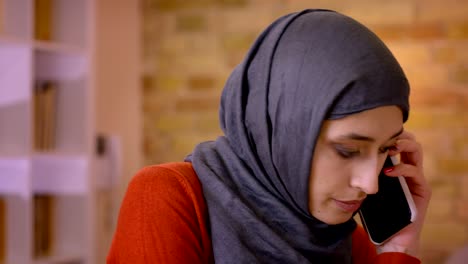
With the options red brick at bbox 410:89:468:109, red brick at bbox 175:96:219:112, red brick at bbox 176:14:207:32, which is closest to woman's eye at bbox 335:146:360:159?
red brick at bbox 410:89:468:109

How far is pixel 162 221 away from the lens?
1.02 metres

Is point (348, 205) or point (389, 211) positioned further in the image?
point (389, 211)

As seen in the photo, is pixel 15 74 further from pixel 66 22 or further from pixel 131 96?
pixel 131 96

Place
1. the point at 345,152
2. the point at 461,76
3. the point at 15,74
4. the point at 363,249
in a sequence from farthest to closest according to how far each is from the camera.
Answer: the point at 461,76
the point at 15,74
the point at 363,249
the point at 345,152

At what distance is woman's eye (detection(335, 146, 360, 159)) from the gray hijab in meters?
0.05

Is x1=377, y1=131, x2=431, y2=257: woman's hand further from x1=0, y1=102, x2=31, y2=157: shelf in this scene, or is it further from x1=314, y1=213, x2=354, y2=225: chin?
x1=0, y1=102, x2=31, y2=157: shelf

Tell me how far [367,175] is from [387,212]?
29cm

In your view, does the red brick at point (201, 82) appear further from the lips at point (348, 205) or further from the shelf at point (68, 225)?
the lips at point (348, 205)

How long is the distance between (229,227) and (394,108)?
331mm

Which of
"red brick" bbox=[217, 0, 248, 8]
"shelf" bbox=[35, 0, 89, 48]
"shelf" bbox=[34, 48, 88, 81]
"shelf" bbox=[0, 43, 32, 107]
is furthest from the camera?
"red brick" bbox=[217, 0, 248, 8]

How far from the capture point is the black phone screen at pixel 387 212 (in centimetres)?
127

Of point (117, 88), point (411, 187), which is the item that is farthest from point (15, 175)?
point (411, 187)

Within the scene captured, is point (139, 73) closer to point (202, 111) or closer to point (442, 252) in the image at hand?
point (202, 111)

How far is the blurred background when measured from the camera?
2.43m
